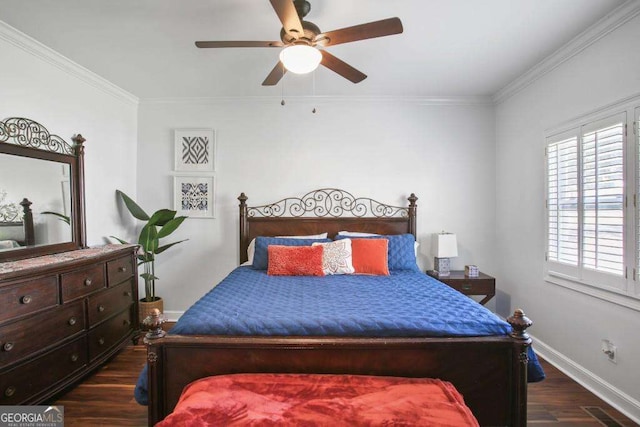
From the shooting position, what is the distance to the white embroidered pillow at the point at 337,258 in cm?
284

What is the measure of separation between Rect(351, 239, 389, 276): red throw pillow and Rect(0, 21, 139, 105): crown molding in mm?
2987

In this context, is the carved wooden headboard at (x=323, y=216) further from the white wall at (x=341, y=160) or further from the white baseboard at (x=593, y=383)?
the white baseboard at (x=593, y=383)

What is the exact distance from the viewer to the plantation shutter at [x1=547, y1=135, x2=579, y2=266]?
2.44 metres

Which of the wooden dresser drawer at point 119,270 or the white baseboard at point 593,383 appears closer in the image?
the white baseboard at point 593,383

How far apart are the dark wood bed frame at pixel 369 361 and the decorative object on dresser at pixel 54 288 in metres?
1.05

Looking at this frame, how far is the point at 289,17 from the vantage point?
4.99ft

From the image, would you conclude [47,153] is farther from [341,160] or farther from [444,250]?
[444,250]

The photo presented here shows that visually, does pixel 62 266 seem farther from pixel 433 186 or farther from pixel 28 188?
pixel 433 186

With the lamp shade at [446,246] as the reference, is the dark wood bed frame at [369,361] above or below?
below

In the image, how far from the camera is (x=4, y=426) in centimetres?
172

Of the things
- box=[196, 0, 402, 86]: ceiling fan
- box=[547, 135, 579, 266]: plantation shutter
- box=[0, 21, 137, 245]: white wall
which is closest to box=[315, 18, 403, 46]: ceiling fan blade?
box=[196, 0, 402, 86]: ceiling fan

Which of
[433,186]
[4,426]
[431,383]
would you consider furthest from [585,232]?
[4,426]

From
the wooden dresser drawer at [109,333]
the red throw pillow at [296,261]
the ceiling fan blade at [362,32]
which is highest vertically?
the ceiling fan blade at [362,32]

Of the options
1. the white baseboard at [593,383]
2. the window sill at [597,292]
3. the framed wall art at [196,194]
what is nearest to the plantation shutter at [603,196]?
the window sill at [597,292]
